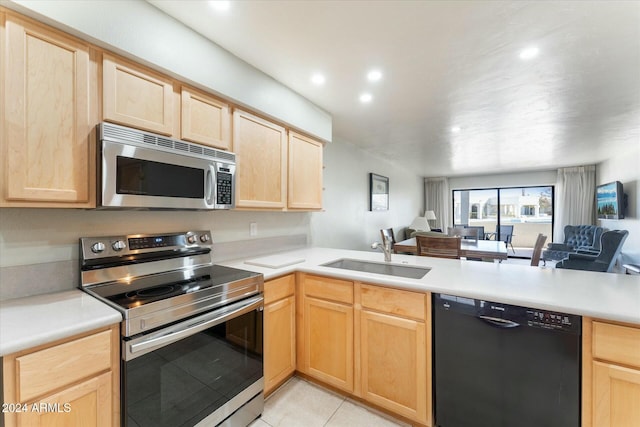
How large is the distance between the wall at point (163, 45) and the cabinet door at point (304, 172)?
12.0 inches

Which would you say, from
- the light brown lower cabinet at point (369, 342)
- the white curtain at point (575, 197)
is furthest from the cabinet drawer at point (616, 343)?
the white curtain at point (575, 197)

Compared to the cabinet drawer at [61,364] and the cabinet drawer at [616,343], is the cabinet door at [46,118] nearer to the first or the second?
the cabinet drawer at [61,364]

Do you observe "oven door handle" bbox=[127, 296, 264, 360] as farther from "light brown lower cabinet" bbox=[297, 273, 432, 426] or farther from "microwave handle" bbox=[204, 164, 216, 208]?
"microwave handle" bbox=[204, 164, 216, 208]

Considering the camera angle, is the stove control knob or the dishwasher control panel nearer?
the dishwasher control panel

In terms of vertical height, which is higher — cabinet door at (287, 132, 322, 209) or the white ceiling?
the white ceiling

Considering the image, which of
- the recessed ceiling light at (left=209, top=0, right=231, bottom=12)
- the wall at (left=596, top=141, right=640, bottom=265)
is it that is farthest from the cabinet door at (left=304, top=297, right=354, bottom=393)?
the wall at (left=596, top=141, right=640, bottom=265)

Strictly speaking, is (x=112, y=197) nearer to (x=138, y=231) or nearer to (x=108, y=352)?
(x=138, y=231)

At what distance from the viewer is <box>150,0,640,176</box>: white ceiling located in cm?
145

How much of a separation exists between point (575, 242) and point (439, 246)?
16.4ft

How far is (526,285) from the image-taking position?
1.46m

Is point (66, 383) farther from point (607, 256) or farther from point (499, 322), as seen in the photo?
point (607, 256)

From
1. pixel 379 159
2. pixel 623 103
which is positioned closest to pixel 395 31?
pixel 623 103

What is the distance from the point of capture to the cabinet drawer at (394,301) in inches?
60.6

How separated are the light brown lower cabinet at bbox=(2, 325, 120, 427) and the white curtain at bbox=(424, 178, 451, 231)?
8.63m
